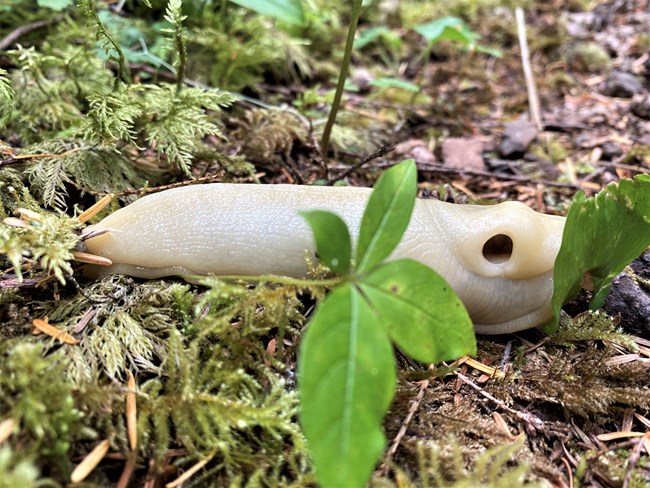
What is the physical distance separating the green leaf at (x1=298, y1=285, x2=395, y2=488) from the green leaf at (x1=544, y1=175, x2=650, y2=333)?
0.95 meters

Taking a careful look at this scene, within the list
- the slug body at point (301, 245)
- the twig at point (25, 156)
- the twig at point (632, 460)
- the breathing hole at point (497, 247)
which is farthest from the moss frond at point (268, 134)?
the twig at point (632, 460)

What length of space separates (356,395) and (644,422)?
1315 mm

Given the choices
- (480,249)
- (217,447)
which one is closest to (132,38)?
(480,249)

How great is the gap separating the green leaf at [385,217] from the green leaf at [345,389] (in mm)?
184

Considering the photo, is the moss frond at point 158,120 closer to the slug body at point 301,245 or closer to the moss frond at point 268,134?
the moss frond at point 268,134

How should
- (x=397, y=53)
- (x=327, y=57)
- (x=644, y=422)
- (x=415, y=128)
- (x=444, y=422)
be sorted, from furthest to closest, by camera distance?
1. (x=397, y=53)
2. (x=327, y=57)
3. (x=415, y=128)
4. (x=644, y=422)
5. (x=444, y=422)

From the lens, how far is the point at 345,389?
1.17 metres

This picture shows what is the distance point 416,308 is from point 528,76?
3.95 meters

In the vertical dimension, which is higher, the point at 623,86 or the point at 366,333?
the point at 623,86

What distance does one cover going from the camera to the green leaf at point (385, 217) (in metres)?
1.41

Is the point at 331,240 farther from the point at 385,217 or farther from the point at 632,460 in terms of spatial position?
the point at 632,460

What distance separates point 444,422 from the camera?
1.72 metres

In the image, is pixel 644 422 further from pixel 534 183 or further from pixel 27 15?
pixel 27 15

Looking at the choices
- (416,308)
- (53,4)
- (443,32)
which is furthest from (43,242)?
(443,32)
